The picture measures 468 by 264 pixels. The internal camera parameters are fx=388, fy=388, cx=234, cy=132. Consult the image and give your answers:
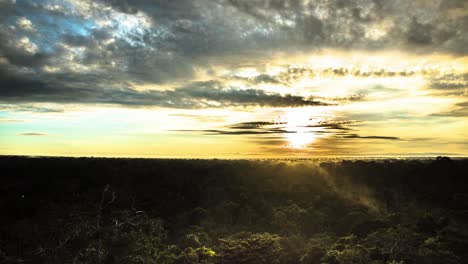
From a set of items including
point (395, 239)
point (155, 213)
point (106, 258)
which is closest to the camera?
point (106, 258)

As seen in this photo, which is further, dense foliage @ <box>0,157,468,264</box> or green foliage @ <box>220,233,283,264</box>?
green foliage @ <box>220,233,283,264</box>

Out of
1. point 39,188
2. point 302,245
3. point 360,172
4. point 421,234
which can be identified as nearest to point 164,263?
point 302,245

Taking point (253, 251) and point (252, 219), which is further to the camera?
point (252, 219)

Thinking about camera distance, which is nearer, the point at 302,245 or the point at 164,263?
the point at 164,263

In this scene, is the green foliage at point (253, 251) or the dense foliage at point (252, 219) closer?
the dense foliage at point (252, 219)

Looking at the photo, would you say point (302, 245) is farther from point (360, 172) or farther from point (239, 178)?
point (360, 172)

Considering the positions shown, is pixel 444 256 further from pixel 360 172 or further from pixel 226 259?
pixel 360 172

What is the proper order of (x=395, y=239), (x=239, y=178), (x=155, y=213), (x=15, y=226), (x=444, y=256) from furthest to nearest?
(x=239, y=178), (x=155, y=213), (x=15, y=226), (x=395, y=239), (x=444, y=256)
